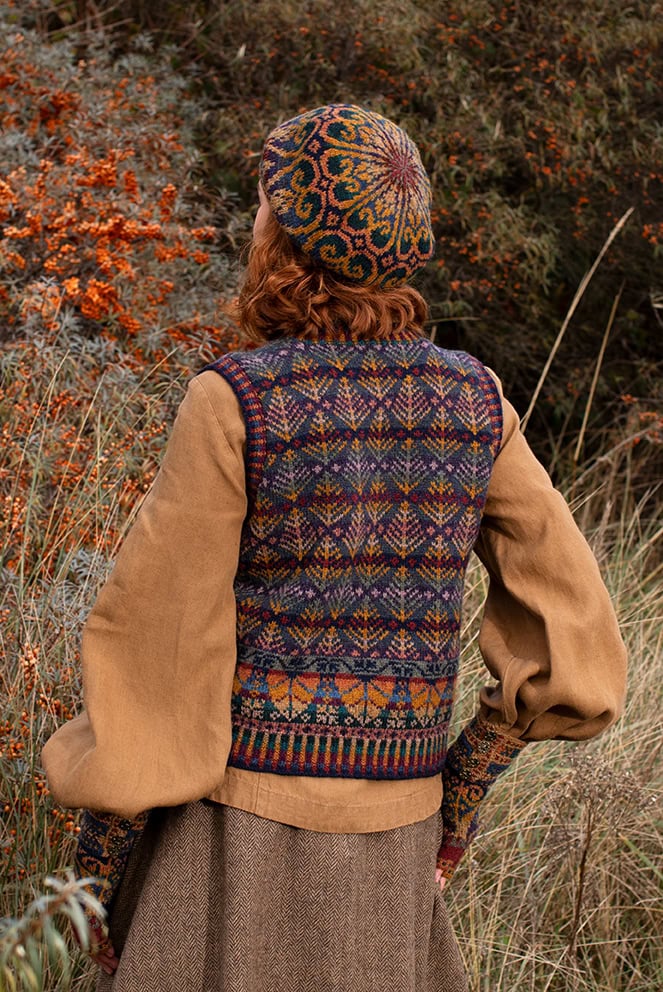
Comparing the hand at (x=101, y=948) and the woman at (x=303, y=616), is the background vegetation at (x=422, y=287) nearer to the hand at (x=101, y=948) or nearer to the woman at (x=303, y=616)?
the hand at (x=101, y=948)

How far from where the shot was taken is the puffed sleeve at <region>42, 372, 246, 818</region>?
5.72ft

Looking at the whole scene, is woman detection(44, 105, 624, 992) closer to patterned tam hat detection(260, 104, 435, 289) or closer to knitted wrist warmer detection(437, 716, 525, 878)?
patterned tam hat detection(260, 104, 435, 289)

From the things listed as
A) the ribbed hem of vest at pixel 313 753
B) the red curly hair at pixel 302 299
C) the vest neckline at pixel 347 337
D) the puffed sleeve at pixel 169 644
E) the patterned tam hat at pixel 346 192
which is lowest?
the ribbed hem of vest at pixel 313 753

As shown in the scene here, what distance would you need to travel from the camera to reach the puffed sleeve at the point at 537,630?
1.95 metres

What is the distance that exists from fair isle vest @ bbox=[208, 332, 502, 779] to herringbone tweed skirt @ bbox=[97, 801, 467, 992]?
117 millimetres

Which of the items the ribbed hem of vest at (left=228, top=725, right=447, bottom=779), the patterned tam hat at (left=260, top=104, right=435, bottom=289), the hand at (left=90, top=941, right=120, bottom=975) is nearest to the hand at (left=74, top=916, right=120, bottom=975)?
the hand at (left=90, top=941, right=120, bottom=975)

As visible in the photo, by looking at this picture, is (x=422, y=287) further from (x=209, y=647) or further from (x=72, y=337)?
(x=209, y=647)

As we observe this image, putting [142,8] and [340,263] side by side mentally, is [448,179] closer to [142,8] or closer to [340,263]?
[142,8]

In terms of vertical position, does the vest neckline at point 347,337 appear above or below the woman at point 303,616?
above

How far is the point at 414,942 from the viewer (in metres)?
1.98

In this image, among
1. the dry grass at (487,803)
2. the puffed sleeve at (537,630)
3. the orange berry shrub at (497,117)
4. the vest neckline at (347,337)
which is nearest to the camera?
the vest neckline at (347,337)

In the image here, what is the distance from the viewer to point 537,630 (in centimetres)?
A: 200

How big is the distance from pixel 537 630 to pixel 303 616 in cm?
42

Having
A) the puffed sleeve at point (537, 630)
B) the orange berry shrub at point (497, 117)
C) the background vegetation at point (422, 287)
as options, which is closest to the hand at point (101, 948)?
the background vegetation at point (422, 287)
